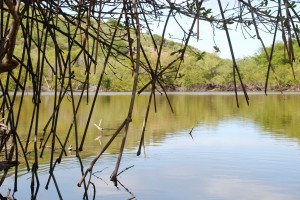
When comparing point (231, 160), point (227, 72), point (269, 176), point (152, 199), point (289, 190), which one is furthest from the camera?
point (227, 72)

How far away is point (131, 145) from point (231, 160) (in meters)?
2.58

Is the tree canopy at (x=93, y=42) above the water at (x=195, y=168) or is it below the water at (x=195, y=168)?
above

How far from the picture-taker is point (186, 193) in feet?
21.7

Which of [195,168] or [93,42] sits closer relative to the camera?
[93,42]

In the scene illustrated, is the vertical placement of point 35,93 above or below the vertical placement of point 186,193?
above

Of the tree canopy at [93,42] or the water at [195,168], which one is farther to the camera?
the water at [195,168]

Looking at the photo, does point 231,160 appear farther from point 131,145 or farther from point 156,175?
point 131,145

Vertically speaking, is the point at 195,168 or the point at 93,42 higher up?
the point at 93,42

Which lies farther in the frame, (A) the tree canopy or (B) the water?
(B) the water

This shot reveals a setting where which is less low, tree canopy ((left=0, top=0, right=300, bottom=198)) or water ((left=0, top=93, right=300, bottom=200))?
tree canopy ((left=0, top=0, right=300, bottom=198))

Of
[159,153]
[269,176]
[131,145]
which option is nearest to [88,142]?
[131,145]

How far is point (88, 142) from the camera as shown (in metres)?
11.2

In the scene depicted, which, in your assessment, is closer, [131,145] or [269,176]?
[269,176]

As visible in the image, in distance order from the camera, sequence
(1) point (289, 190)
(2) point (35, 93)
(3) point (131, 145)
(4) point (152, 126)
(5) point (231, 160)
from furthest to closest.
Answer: (4) point (152, 126) < (3) point (131, 145) < (5) point (231, 160) < (1) point (289, 190) < (2) point (35, 93)
